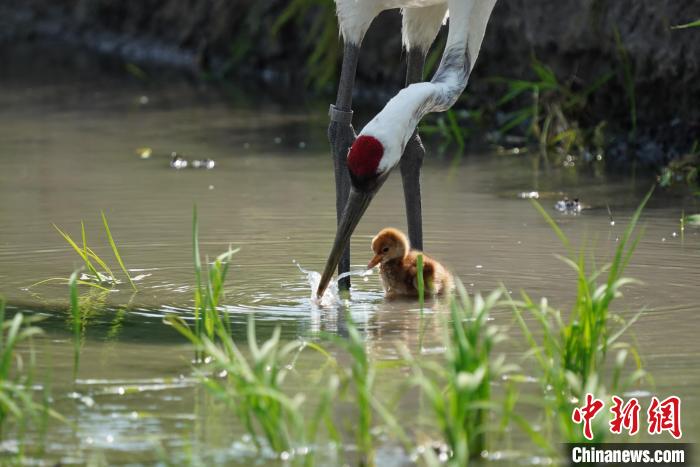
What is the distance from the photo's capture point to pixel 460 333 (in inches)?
196

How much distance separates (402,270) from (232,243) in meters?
1.54

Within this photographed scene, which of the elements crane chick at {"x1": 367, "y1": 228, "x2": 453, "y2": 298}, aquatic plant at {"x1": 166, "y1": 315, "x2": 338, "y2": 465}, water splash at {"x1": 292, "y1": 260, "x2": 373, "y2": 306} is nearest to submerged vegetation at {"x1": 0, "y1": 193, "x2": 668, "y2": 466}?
aquatic plant at {"x1": 166, "y1": 315, "x2": 338, "y2": 465}

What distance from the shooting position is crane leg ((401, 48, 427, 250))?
8.58 metres

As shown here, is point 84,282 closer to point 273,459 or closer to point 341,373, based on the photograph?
point 341,373

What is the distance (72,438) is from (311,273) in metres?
2.80

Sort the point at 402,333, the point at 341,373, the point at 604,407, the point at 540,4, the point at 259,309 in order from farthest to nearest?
the point at 540,4 < the point at 259,309 < the point at 402,333 < the point at 341,373 < the point at 604,407

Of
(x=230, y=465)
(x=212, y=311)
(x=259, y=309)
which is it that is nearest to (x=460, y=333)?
(x=230, y=465)

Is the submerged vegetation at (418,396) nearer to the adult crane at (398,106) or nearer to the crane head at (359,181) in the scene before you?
the crane head at (359,181)

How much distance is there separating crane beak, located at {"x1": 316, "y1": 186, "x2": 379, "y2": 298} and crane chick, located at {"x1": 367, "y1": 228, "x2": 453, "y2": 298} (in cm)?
35

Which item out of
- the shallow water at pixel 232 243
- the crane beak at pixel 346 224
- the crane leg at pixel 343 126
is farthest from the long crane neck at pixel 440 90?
the shallow water at pixel 232 243

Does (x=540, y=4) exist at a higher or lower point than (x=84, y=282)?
higher

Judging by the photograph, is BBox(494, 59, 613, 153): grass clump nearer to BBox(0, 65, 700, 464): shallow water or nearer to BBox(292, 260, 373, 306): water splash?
BBox(0, 65, 700, 464): shallow water

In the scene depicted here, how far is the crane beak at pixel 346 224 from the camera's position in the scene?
7203 millimetres

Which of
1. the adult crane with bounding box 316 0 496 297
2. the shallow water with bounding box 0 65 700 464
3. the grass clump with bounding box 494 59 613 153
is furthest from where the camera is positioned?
the grass clump with bounding box 494 59 613 153
